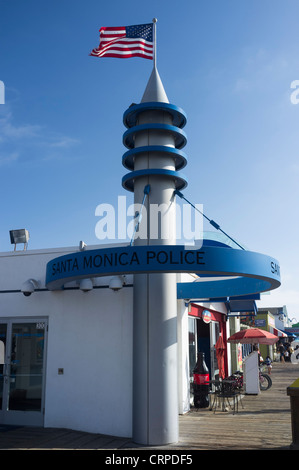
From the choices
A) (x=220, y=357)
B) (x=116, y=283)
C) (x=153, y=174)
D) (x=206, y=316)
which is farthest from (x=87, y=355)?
(x=220, y=357)

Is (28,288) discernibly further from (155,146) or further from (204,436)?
(204,436)

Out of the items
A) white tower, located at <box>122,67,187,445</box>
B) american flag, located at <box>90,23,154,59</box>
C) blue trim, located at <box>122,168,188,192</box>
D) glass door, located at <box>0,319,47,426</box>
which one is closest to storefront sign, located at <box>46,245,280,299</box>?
white tower, located at <box>122,67,187,445</box>

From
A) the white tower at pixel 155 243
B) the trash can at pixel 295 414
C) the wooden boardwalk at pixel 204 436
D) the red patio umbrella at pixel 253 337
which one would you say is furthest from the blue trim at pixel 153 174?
the red patio umbrella at pixel 253 337

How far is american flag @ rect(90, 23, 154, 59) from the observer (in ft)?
34.4

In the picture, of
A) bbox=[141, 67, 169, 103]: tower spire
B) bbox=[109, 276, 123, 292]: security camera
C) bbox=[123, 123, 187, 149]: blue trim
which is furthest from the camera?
bbox=[141, 67, 169, 103]: tower spire

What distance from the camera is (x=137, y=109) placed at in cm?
955

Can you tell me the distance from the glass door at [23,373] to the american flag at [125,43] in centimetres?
662

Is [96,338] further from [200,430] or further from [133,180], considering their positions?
[133,180]

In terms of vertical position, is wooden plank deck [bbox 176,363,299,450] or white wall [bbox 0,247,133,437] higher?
white wall [bbox 0,247,133,437]

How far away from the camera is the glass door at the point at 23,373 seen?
10.5 metres

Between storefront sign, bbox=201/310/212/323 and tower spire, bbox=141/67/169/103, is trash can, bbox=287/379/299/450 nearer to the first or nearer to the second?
tower spire, bbox=141/67/169/103

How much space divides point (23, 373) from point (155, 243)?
482 cm

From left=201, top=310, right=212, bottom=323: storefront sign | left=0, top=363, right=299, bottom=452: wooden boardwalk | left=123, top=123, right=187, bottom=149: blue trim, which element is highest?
left=123, top=123, right=187, bottom=149: blue trim

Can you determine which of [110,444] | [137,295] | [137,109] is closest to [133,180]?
[137,109]
